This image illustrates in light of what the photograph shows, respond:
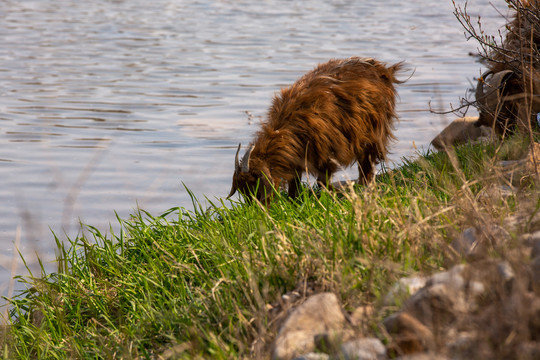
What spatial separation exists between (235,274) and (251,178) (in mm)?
2209

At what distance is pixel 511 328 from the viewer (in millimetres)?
2408

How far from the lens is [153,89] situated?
1188cm

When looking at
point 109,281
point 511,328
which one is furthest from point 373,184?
point 109,281

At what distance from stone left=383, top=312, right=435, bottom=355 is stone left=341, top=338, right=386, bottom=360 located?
4cm

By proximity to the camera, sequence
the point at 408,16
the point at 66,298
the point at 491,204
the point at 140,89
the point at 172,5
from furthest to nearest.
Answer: the point at 172,5, the point at 408,16, the point at 140,89, the point at 66,298, the point at 491,204

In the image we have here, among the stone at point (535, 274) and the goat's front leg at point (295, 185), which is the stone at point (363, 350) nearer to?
the stone at point (535, 274)

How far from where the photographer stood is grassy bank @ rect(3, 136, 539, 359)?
3268 millimetres

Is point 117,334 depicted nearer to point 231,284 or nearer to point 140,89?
point 231,284

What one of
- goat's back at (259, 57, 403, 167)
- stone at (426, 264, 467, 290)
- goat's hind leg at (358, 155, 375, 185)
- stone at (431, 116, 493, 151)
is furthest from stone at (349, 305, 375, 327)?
stone at (431, 116, 493, 151)

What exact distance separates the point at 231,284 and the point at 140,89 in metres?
8.78

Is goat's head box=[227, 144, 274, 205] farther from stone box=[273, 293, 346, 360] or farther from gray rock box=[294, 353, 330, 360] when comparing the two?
gray rock box=[294, 353, 330, 360]

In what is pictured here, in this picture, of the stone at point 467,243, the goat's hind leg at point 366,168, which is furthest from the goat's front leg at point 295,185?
the stone at point 467,243

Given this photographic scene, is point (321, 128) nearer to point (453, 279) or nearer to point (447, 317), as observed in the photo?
point (453, 279)

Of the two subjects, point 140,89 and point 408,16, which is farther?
point 408,16
